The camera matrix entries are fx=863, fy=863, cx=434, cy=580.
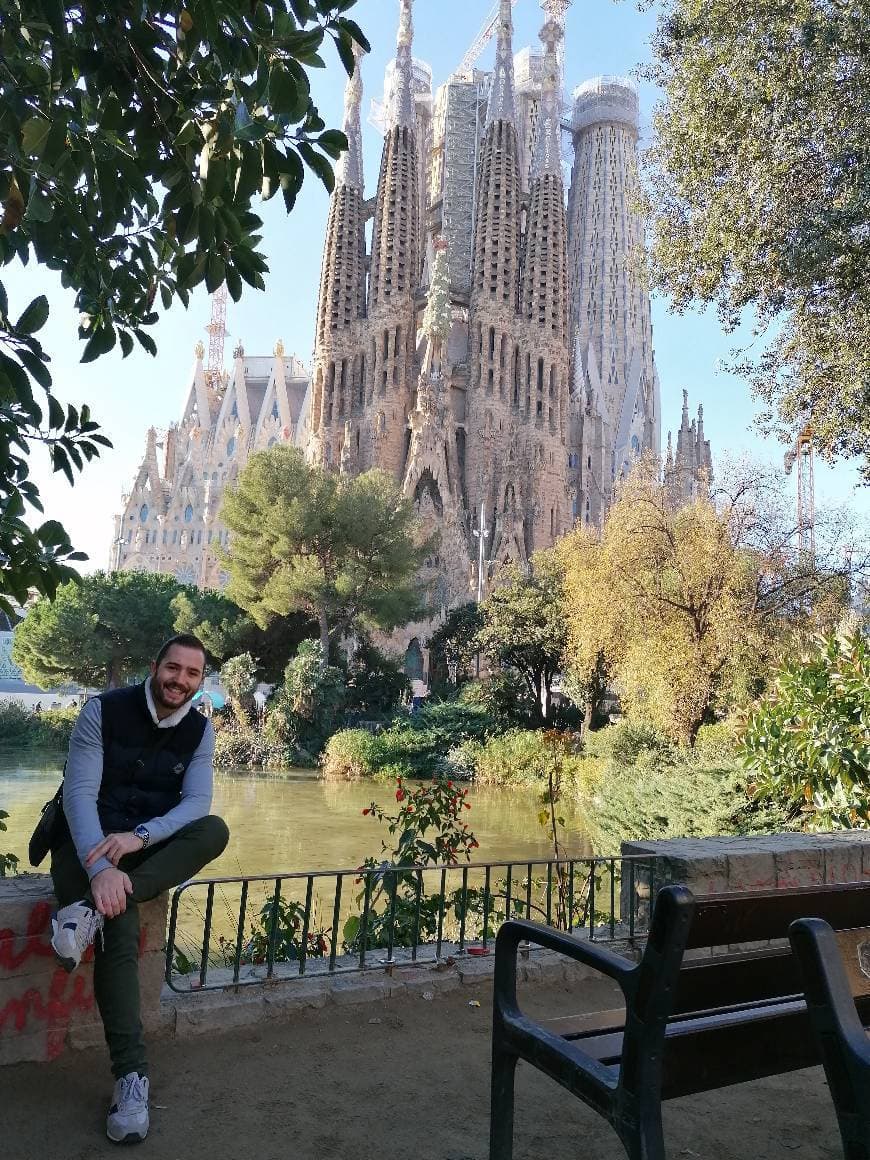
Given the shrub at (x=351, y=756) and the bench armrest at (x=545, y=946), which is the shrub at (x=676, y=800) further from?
the shrub at (x=351, y=756)

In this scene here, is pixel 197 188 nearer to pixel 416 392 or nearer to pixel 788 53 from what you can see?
pixel 788 53

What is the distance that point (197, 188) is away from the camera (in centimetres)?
213

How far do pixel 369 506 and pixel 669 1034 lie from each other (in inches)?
985

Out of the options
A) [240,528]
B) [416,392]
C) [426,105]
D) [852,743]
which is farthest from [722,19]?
[426,105]

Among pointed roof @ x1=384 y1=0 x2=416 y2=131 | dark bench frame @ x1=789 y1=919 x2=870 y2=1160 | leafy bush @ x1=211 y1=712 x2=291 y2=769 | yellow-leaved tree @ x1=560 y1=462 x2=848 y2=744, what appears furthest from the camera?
pointed roof @ x1=384 y1=0 x2=416 y2=131

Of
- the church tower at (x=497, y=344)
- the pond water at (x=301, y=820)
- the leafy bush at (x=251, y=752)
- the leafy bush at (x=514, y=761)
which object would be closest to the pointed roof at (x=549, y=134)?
the church tower at (x=497, y=344)

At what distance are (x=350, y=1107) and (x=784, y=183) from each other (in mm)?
7993

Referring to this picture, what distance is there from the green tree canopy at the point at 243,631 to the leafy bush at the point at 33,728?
14.7 feet

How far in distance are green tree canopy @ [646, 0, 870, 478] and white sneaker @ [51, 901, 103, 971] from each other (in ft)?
23.8

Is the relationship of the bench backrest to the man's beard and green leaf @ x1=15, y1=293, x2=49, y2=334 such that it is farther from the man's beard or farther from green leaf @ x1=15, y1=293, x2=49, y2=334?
green leaf @ x1=15, y1=293, x2=49, y2=334

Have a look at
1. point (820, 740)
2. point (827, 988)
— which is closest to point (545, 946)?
point (827, 988)

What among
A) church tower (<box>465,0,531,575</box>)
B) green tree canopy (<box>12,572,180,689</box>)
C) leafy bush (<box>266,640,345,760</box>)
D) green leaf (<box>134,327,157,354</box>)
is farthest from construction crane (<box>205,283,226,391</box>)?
green leaf (<box>134,327,157,354</box>)

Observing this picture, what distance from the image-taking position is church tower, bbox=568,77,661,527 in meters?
58.6

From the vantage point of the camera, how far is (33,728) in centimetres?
2608
